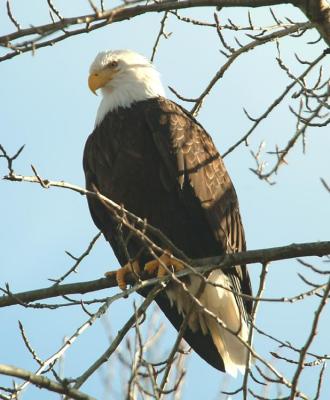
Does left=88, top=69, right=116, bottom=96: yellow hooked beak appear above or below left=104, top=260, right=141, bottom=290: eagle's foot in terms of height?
above

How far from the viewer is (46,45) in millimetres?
3588

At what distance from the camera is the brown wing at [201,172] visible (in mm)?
5375

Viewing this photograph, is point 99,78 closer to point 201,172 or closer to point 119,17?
point 201,172

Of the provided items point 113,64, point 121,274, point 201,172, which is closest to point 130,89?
point 113,64

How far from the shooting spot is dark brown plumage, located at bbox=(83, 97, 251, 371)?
5391mm

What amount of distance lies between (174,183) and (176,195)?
0.09 metres

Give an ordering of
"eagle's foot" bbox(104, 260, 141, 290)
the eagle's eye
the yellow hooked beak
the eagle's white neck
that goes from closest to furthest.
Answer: "eagle's foot" bbox(104, 260, 141, 290)
the eagle's white neck
the yellow hooked beak
the eagle's eye

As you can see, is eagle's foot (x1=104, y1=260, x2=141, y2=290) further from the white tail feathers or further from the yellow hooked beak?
the yellow hooked beak

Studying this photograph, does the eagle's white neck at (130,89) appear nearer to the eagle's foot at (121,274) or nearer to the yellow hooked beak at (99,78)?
the yellow hooked beak at (99,78)

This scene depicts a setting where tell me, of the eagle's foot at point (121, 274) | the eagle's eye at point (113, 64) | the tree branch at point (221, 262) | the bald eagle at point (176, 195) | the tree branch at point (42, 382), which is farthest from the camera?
the eagle's eye at point (113, 64)

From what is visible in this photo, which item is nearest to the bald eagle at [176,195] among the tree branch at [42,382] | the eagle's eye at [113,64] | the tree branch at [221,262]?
the eagle's eye at [113,64]

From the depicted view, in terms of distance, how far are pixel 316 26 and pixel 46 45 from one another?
148 cm

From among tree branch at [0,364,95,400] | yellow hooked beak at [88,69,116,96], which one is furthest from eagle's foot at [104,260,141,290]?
tree branch at [0,364,95,400]

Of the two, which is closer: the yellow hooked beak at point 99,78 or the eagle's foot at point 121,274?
the eagle's foot at point 121,274
